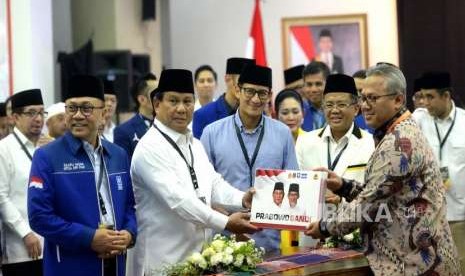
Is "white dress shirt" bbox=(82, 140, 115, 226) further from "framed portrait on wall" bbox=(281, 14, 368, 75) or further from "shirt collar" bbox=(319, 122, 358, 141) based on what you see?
"framed portrait on wall" bbox=(281, 14, 368, 75)

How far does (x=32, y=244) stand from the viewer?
537 cm

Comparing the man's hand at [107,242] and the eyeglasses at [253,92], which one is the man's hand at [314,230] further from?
the eyeglasses at [253,92]

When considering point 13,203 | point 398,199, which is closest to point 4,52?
point 13,203

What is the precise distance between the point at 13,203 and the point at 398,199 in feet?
8.52

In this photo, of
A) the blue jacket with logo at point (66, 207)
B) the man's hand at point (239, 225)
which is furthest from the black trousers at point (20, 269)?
the man's hand at point (239, 225)

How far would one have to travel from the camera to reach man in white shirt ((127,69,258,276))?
4234 mm

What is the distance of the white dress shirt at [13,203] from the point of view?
5363 millimetres

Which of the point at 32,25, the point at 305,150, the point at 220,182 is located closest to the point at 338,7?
the point at 32,25

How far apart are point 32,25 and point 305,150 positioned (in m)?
3.46

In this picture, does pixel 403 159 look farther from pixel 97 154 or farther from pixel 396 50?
pixel 396 50

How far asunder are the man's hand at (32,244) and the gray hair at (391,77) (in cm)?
244

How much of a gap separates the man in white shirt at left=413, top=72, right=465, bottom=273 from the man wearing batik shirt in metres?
2.66

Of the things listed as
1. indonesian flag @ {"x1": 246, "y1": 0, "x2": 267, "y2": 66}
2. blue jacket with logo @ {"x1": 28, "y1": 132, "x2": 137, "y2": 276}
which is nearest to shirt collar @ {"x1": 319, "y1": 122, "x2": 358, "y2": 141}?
blue jacket with logo @ {"x1": 28, "y1": 132, "x2": 137, "y2": 276}

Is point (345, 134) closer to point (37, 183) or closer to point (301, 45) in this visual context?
point (37, 183)
